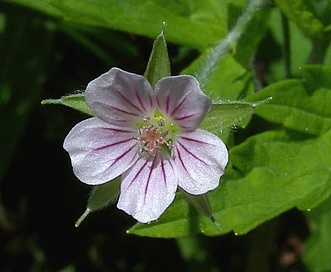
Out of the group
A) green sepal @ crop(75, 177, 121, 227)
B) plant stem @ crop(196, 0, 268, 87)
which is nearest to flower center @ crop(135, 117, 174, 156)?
green sepal @ crop(75, 177, 121, 227)

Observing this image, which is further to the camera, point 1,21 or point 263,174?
point 1,21

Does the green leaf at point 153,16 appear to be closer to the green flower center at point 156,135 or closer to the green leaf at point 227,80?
the green leaf at point 227,80

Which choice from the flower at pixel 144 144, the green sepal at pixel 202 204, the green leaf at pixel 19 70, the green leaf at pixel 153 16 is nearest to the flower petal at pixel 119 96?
the flower at pixel 144 144

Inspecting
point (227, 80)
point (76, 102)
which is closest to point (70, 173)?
point (227, 80)

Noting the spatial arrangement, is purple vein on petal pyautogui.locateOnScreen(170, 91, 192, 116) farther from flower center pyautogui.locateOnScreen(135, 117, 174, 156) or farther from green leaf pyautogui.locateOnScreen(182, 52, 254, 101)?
green leaf pyautogui.locateOnScreen(182, 52, 254, 101)

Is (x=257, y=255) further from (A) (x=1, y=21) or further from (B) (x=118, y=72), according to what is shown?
(A) (x=1, y=21)

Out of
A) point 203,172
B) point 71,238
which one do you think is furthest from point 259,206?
point 71,238

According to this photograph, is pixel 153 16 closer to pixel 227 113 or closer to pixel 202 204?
pixel 227 113
